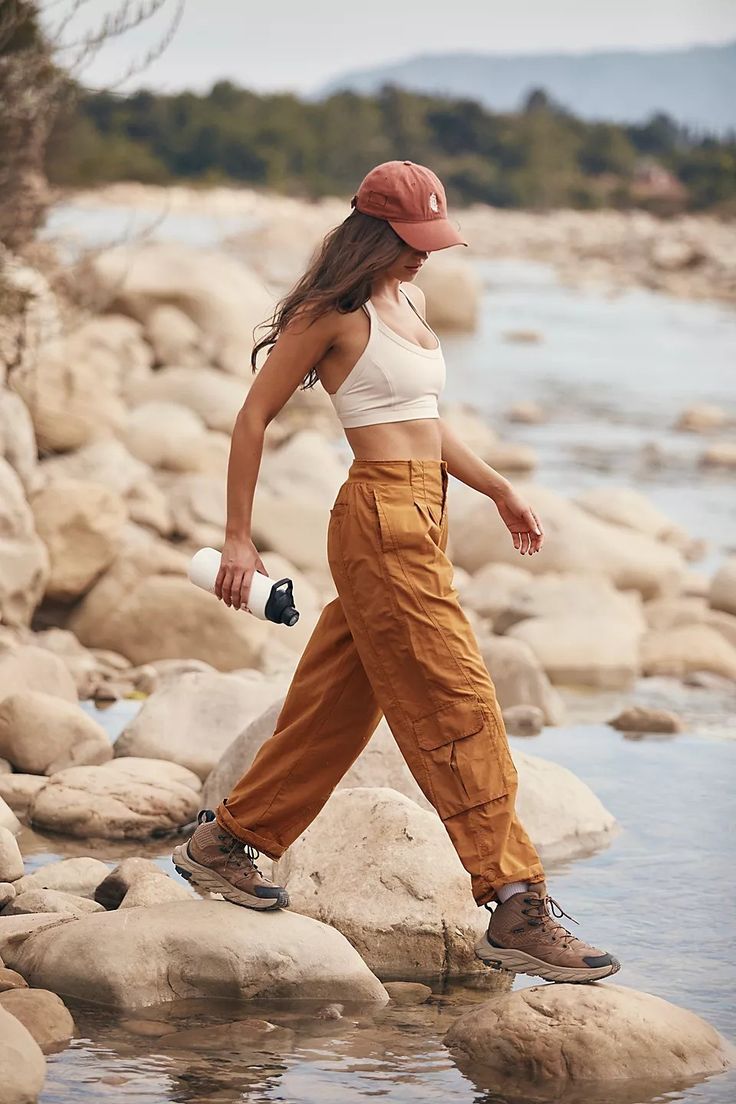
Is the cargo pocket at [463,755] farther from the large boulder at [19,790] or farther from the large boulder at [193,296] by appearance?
the large boulder at [193,296]

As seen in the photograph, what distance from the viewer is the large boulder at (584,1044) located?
378 centimetres

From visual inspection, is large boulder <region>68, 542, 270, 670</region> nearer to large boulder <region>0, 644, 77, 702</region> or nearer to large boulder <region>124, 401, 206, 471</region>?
large boulder <region>0, 644, 77, 702</region>

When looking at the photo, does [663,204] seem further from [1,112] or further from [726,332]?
[1,112]

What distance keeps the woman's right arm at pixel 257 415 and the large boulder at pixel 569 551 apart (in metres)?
7.56

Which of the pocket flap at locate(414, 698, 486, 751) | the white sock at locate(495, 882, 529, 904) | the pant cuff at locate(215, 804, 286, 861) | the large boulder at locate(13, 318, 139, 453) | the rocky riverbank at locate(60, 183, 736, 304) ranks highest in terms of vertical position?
the rocky riverbank at locate(60, 183, 736, 304)

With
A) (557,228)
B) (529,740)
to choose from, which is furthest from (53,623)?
(557,228)

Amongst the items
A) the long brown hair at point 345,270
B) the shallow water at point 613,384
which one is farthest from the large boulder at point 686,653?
the long brown hair at point 345,270

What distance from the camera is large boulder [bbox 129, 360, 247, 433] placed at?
14586mm

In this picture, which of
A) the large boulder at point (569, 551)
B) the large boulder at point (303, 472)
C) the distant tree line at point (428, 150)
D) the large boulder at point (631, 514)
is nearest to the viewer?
the large boulder at point (569, 551)

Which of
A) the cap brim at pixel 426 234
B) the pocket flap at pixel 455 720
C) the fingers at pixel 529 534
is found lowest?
the pocket flap at pixel 455 720

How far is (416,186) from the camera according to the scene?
157 inches

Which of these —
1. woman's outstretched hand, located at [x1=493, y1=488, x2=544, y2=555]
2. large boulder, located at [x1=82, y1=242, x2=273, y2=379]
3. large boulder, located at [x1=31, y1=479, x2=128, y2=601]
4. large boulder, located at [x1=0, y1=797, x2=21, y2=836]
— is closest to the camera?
woman's outstretched hand, located at [x1=493, y1=488, x2=544, y2=555]

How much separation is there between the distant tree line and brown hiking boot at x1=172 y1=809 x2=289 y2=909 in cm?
6681

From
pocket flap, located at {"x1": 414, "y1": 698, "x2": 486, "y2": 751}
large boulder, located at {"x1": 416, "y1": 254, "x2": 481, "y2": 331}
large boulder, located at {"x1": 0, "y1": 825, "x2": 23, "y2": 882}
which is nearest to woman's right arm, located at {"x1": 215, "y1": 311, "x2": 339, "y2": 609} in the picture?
pocket flap, located at {"x1": 414, "y1": 698, "x2": 486, "y2": 751}
